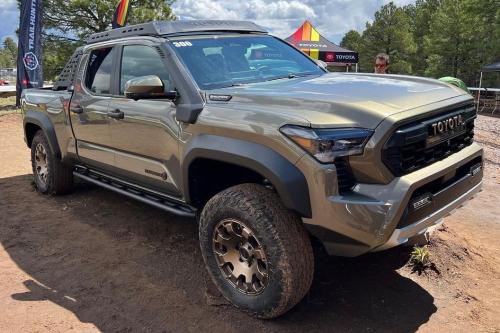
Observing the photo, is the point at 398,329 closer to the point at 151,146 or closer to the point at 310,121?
the point at 310,121

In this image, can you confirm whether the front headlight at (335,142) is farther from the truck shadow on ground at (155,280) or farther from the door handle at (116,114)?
the door handle at (116,114)

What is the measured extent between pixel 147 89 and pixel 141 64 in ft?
2.75

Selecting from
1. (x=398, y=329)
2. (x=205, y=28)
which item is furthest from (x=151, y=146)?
(x=398, y=329)

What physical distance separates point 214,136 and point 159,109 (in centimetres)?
71

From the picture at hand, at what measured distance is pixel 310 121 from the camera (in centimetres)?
283

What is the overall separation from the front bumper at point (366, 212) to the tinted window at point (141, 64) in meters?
1.66

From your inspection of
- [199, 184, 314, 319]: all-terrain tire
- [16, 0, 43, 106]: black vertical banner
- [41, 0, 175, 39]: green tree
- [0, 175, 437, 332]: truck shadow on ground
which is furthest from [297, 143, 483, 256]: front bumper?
[41, 0, 175, 39]: green tree

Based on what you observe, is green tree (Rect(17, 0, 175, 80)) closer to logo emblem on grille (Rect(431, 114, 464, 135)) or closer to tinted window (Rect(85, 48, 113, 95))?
tinted window (Rect(85, 48, 113, 95))

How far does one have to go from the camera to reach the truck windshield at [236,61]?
384 centimetres

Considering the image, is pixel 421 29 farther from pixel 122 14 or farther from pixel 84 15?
pixel 122 14

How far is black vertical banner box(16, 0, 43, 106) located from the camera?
14398mm

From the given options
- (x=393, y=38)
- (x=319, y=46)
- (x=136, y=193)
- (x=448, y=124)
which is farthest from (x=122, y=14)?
(x=393, y=38)

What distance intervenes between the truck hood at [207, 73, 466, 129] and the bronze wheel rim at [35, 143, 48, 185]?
3396mm

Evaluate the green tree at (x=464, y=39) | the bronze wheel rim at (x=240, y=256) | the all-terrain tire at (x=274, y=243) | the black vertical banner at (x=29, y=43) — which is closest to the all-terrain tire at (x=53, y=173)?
the bronze wheel rim at (x=240, y=256)
